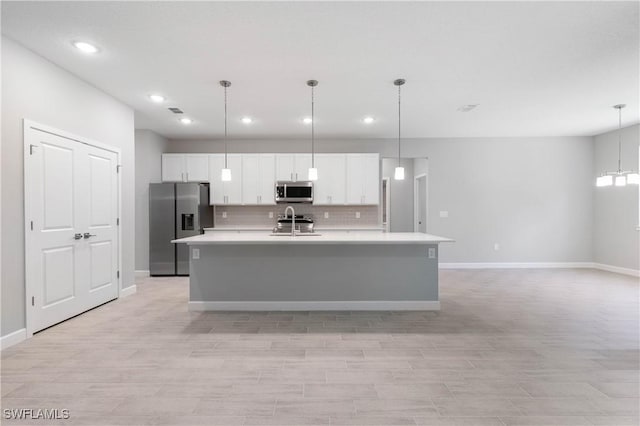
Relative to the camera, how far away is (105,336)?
3229mm

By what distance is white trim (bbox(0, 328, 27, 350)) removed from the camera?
2.89 meters

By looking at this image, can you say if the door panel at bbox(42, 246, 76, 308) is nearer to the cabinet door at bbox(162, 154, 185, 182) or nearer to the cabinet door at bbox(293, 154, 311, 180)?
the cabinet door at bbox(162, 154, 185, 182)

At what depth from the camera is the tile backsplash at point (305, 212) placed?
6.95 meters

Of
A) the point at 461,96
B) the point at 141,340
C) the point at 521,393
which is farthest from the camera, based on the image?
the point at 461,96

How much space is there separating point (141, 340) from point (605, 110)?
6844mm

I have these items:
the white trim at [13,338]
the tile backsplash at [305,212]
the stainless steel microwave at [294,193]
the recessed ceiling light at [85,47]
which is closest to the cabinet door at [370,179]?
the tile backsplash at [305,212]

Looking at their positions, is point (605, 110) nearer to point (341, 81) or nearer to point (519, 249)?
point (519, 249)

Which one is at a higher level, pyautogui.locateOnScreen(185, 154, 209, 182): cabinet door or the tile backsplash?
pyautogui.locateOnScreen(185, 154, 209, 182): cabinet door

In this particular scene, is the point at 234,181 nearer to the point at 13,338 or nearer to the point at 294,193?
the point at 294,193

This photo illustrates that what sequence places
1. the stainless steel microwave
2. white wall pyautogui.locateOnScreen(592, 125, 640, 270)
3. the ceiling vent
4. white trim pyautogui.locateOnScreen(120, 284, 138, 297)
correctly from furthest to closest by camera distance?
1. the stainless steel microwave
2. white wall pyautogui.locateOnScreen(592, 125, 640, 270)
3. the ceiling vent
4. white trim pyautogui.locateOnScreen(120, 284, 138, 297)

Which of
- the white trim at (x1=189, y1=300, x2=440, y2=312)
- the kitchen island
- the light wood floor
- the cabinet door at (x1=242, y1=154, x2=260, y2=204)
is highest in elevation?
the cabinet door at (x1=242, y1=154, x2=260, y2=204)

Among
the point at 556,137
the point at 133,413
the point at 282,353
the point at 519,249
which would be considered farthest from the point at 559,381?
the point at 556,137

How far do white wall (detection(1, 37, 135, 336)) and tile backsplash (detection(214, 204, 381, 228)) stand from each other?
10.4 ft

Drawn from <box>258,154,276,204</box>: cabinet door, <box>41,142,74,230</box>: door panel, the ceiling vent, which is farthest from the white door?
the ceiling vent
